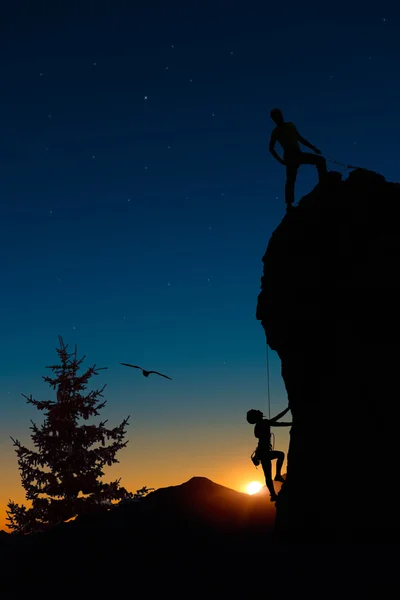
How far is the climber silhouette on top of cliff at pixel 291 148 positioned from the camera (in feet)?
38.7

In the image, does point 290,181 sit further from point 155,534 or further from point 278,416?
point 155,534

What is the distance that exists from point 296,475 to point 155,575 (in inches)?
141

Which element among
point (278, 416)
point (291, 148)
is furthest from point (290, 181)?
point (278, 416)

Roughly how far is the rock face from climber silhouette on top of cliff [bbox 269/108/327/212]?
2.02ft

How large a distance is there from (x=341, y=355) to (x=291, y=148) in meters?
5.24

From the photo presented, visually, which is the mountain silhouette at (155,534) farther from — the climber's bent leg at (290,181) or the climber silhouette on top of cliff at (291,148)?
the climber silhouette on top of cliff at (291,148)

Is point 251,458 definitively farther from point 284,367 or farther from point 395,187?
point 395,187

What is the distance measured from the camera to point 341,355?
9.98 m

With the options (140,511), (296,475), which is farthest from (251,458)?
(140,511)

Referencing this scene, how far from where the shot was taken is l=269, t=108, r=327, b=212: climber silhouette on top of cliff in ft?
38.7

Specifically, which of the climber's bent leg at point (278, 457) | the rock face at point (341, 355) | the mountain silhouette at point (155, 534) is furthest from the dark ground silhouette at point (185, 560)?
the climber's bent leg at point (278, 457)

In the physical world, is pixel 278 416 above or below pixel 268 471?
above

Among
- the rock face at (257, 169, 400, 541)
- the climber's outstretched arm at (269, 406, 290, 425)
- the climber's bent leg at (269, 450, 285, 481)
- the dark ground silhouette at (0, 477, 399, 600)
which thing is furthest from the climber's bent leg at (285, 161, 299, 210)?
the dark ground silhouette at (0, 477, 399, 600)

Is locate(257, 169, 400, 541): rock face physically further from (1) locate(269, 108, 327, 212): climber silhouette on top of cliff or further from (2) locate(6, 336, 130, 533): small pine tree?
(2) locate(6, 336, 130, 533): small pine tree
